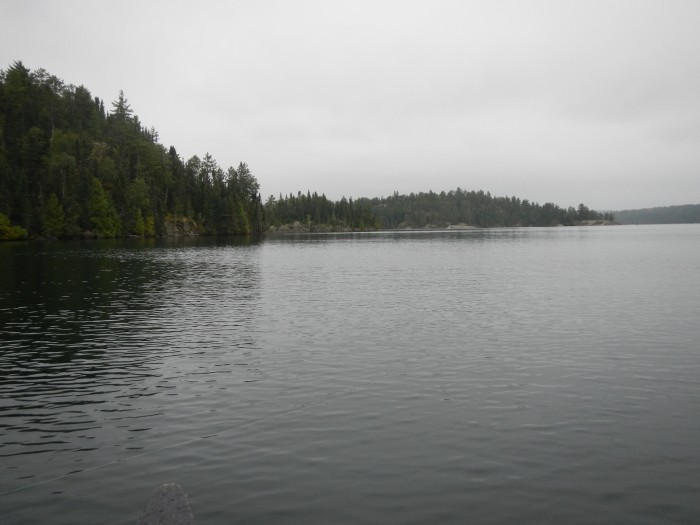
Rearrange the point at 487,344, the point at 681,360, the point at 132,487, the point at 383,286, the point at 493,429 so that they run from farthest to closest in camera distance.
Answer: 1. the point at 383,286
2. the point at 487,344
3. the point at 681,360
4. the point at 493,429
5. the point at 132,487

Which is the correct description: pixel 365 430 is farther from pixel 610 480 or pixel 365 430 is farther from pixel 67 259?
pixel 67 259

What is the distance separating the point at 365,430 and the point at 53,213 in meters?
176

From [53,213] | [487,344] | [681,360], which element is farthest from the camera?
[53,213]

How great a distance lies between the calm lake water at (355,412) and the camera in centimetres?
1245

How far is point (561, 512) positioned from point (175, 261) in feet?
276

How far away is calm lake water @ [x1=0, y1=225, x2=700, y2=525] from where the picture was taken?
40.8 feet

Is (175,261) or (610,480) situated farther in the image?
(175,261)

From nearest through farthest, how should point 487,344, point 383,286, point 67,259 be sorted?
1. point 487,344
2. point 383,286
3. point 67,259

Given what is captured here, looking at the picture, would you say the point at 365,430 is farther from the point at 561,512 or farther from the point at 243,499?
the point at 561,512

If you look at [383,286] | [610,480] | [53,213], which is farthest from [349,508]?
[53,213]

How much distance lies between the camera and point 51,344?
29109mm

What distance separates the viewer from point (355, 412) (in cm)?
1830

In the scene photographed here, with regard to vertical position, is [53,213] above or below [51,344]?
above

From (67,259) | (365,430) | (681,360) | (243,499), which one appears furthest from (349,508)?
(67,259)
